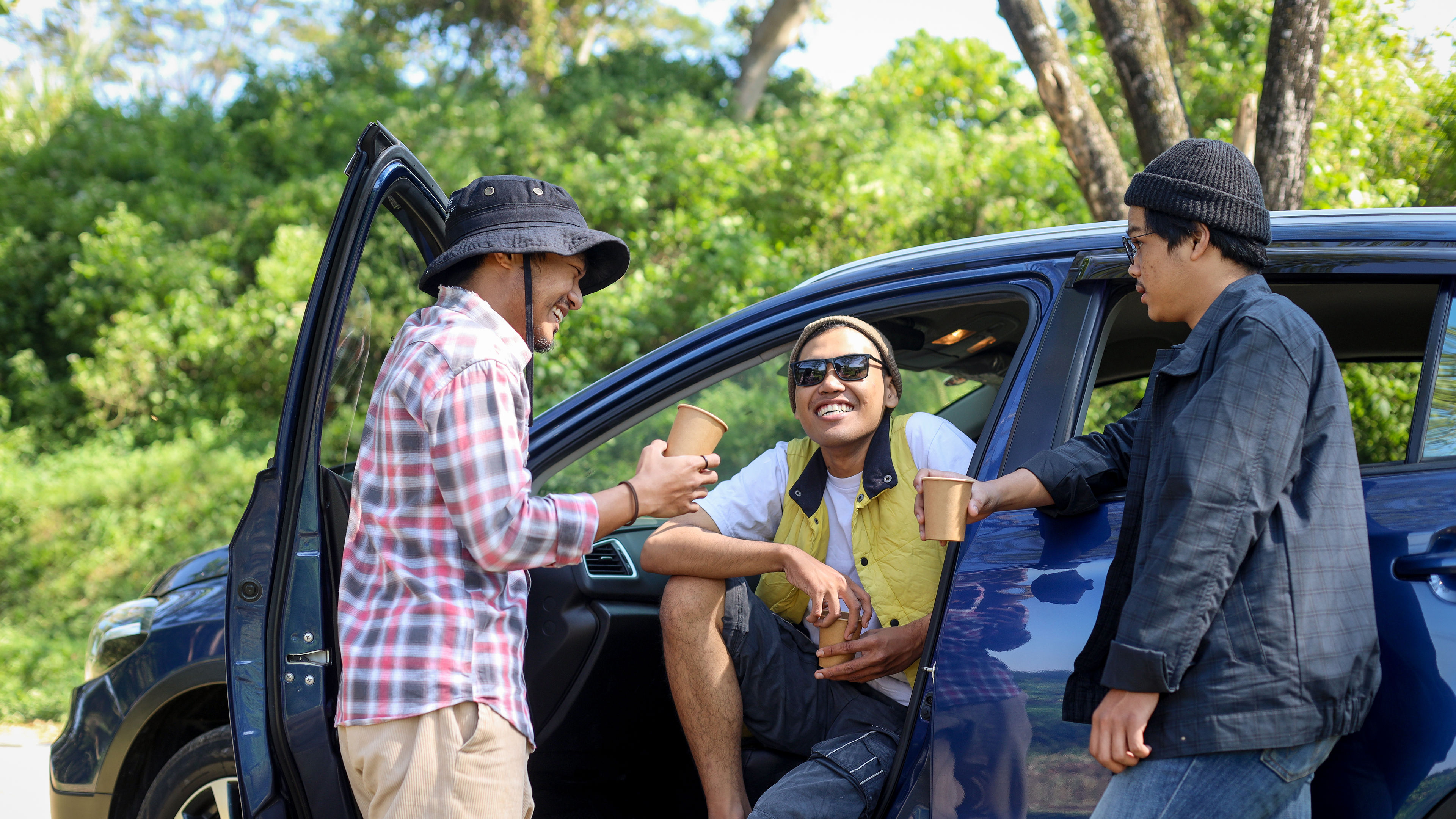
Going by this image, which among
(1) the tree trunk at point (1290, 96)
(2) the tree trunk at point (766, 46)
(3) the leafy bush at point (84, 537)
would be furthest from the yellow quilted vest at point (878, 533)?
(2) the tree trunk at point (766, 46)

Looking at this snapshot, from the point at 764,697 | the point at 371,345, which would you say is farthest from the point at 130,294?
the point at 764,697

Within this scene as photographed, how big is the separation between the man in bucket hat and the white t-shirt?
27.9 inches

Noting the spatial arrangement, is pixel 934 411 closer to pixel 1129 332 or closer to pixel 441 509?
pixel 1129 332

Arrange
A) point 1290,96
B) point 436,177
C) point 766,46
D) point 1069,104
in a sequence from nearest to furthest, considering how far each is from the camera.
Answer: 1. point 1290,96
2. point 1069,104
3. point 436,177
4. point 766,46

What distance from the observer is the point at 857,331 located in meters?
2.44

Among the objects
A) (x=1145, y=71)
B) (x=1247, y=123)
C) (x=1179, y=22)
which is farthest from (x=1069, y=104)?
(x=1179, y=22)

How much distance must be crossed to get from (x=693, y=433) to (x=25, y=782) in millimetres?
4334

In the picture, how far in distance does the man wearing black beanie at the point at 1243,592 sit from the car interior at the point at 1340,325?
551mm

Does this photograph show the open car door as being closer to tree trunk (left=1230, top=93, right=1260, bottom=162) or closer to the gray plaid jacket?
the gray plaid jacket

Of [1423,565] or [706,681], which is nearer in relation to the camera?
[1423,565]

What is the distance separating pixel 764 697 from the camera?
239 centimetres

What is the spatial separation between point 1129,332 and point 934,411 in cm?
98

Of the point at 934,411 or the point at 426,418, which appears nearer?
the point at 426,418

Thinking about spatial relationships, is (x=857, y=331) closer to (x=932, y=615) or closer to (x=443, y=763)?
(x=932, y=615)
